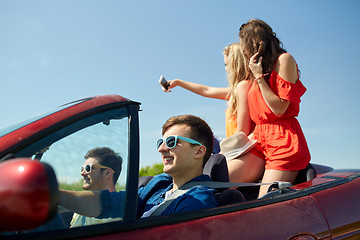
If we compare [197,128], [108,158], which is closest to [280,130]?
A: [197,128]

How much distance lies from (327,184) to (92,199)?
1.39 m

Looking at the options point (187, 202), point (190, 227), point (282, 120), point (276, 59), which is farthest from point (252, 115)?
point (190, 227)

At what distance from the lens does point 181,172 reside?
2135 mm

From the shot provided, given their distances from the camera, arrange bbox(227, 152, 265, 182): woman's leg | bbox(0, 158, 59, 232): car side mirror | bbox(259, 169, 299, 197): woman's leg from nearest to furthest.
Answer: bbox(0, 158, 59, 232): car side mirror → bbox(259, 169, 299, 197): woman's leg → bbox(227, 152, 265, 182): woman's leg

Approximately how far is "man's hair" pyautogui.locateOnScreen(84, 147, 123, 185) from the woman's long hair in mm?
2080

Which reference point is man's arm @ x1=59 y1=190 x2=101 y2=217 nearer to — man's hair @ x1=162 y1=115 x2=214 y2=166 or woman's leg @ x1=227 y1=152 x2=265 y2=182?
man's hair @ x1=162 y1=115 x2=214 y2=166

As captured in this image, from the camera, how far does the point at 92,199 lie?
52.7 inches

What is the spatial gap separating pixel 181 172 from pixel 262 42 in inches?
63.6

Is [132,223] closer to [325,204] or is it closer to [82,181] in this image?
[82,181]

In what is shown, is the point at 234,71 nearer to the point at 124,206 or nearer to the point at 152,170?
the point at 124,206

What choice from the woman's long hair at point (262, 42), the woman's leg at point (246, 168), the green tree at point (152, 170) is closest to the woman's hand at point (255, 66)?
the woman's long hair at point (262, 42)

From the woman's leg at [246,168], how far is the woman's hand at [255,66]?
0.74 meters

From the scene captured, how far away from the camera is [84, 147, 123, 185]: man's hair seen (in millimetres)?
1372

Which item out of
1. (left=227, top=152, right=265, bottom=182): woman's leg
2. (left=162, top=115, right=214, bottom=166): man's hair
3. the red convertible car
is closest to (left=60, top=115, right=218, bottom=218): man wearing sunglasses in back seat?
(left=162, top=115, right=214, bottom=166): man's hair
